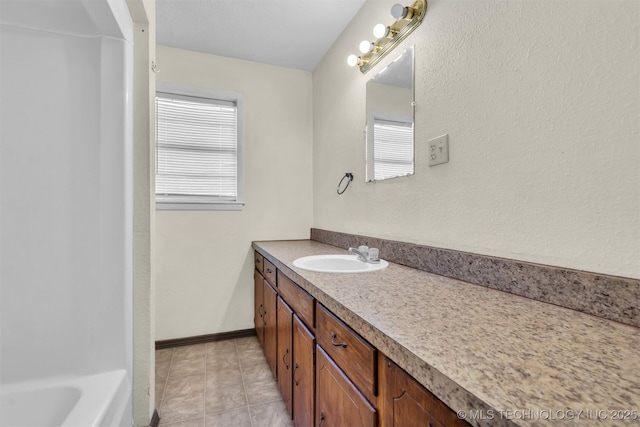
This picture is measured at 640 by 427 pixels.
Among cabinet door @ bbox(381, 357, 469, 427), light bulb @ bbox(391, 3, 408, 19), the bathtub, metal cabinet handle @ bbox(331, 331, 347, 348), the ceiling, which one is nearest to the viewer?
cabinet door @ bbox(381, 357, 469, 427)

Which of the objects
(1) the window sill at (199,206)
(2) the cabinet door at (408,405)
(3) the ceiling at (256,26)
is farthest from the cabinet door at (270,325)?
(3) the ceiling at (256,26)

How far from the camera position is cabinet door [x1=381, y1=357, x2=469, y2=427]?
0.48m

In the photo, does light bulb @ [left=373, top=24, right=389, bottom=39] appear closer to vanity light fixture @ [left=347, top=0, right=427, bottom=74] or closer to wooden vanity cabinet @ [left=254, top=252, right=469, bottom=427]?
vanity light fixture @ [left=347, top=0, right=427, bottom=74]

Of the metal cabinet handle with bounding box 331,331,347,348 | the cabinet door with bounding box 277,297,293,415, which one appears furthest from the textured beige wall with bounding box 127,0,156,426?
the metal cabinet handle with bounding box 331,331,347,348

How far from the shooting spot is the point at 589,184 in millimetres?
753

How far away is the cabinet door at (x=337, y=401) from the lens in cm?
73

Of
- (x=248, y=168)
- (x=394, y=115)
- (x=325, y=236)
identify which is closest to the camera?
(x=394, y=115)

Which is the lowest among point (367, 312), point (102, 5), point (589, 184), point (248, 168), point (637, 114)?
point (367, 312)

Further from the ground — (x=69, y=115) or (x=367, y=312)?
(x=69, y=115)

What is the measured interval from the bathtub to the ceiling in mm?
2113

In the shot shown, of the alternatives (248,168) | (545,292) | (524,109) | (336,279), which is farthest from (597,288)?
(248,168)

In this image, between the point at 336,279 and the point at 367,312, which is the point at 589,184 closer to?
the point at 367,312

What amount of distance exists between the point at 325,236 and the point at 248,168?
0.91 m

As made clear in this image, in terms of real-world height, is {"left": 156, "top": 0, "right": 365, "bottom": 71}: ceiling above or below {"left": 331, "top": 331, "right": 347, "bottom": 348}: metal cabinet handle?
above
